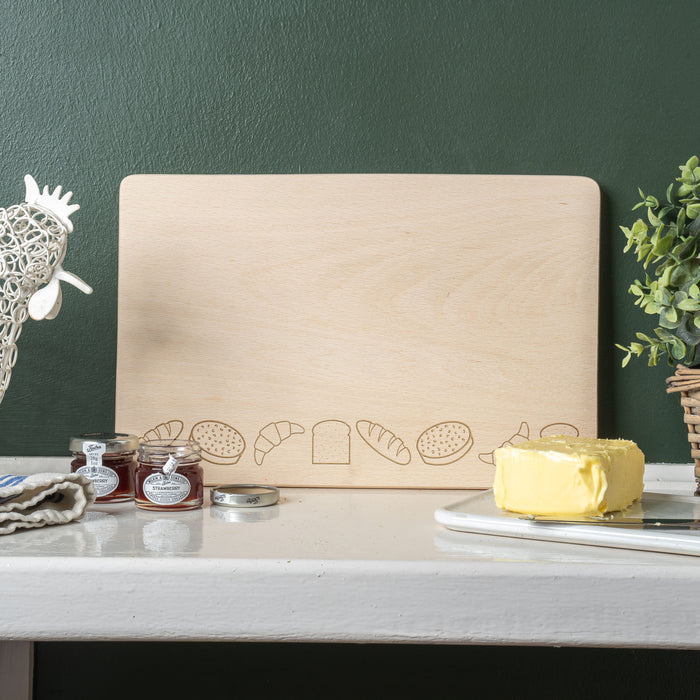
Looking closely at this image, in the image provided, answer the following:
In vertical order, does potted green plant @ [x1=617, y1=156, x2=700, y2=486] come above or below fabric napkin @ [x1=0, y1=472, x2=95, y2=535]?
above

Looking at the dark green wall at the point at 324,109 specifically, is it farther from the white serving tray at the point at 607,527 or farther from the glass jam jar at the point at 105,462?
the white serving tray at the point at 607,527

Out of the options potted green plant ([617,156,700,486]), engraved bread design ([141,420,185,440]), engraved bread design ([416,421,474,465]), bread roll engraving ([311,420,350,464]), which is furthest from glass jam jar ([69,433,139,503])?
potted green plant ([617,156,700,486])

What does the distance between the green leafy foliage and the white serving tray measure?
0.79ft

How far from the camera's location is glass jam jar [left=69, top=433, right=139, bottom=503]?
0.94 metres

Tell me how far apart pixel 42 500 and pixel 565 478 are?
0.57 meters

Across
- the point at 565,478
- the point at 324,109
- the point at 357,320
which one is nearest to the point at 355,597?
the point at 565,478

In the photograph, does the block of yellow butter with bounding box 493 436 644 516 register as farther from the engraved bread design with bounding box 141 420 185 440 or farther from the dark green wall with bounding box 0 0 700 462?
the engraved bread design with bounding box 141 420 185 440

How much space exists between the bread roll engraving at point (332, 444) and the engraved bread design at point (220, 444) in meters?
0.11

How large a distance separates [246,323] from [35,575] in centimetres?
50

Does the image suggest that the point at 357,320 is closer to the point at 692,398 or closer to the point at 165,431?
the point at 165,431

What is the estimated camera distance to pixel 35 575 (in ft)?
2.27

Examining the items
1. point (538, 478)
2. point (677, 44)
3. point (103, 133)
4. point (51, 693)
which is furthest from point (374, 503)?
point (677, 44)

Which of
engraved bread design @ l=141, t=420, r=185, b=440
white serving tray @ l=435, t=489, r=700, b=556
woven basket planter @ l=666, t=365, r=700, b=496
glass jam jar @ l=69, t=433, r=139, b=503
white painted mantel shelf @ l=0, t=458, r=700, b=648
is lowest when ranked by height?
white painted mantel shelf @ l=0, t=458, r=700, b=648

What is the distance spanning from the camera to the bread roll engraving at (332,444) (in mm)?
1090
